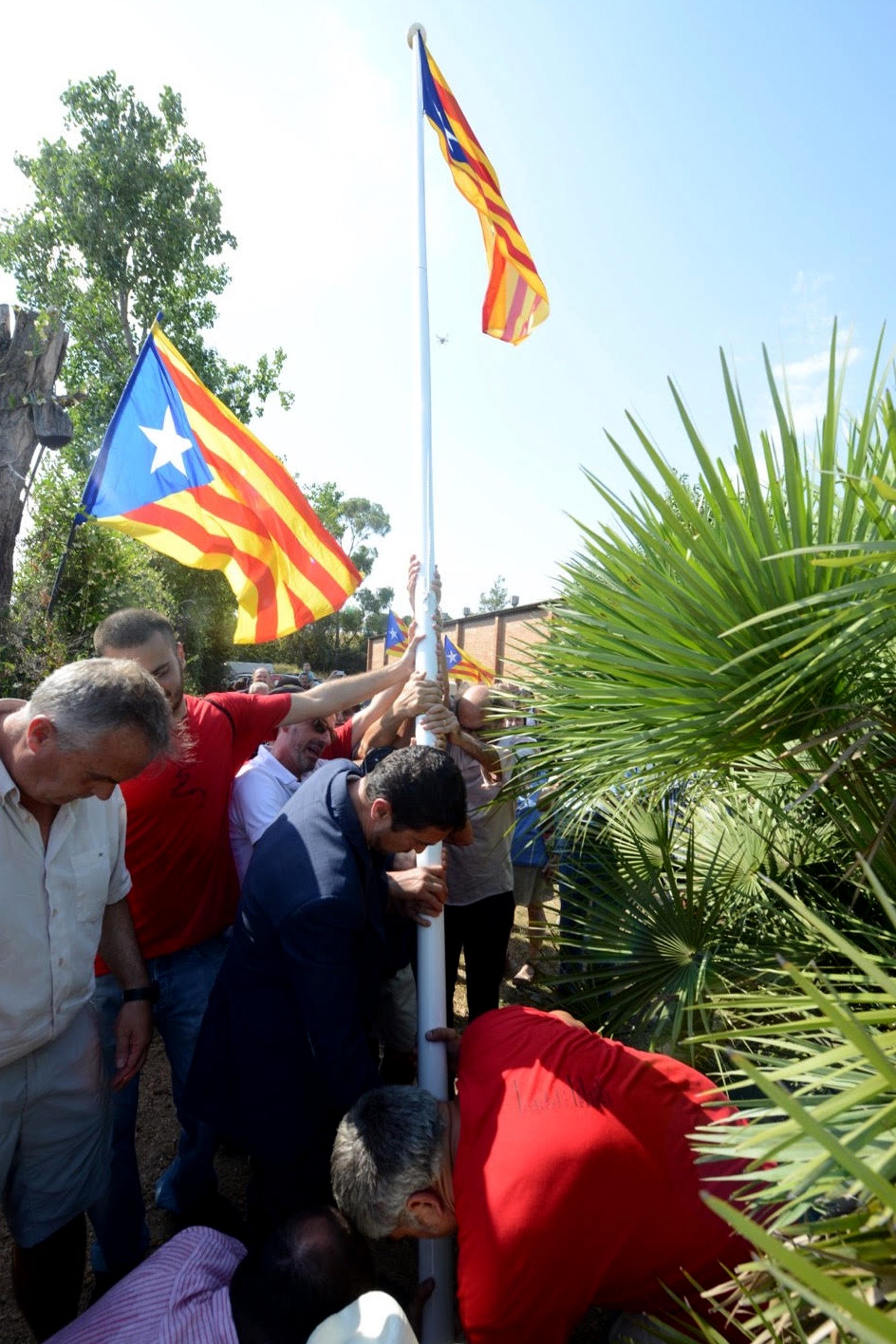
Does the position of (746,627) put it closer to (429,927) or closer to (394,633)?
(429,927)

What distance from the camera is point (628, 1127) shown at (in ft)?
5.24

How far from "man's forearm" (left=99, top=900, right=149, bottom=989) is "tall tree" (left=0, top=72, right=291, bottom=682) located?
1392cm

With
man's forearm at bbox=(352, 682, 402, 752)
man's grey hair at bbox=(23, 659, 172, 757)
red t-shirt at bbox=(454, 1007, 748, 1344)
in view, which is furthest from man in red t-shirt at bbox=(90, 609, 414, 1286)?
red t-shirt at bbox=(454, 1007, 748, 1344)

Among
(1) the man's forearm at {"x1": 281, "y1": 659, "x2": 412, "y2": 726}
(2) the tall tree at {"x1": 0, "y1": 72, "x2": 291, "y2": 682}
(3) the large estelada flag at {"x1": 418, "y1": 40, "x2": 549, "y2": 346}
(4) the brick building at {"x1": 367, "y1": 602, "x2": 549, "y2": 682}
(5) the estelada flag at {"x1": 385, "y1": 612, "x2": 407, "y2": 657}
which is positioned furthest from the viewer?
(4) the brick building at {"x1": 367, "y1": 602, "x2": 549, "y2": 682}

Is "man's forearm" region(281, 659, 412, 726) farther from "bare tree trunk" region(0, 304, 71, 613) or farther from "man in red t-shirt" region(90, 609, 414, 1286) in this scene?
"bare tree trunk" region(0, 304, 71, 613)

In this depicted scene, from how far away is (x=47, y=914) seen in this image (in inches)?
76.8

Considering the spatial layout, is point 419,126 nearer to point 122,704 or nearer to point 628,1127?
point 122,704

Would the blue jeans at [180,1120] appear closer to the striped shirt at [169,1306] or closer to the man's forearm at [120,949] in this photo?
the man's forearm at [120,949]

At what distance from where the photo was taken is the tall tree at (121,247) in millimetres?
16328

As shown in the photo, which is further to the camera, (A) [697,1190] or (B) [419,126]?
(B) [419,126]

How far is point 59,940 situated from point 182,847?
0.63m

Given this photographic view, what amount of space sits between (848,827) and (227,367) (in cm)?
1836

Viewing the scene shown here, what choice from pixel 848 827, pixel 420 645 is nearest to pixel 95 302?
pixel 420 645

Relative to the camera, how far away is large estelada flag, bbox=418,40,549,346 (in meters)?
3.85
